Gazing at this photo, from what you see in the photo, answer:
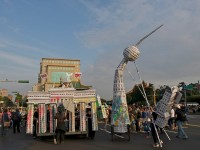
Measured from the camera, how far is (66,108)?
15.1m

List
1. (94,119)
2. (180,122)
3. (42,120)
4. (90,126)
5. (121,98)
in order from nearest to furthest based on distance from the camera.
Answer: (121,98) < (42,120) < (94,119) < (90,126) < (180,122)

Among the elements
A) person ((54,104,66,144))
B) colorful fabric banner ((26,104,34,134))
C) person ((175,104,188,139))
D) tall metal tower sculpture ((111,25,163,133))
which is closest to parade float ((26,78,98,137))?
colorful fabric banner ((26,104,34,134))

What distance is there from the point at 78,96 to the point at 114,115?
8.57 feet

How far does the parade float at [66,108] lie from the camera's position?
14805 mm

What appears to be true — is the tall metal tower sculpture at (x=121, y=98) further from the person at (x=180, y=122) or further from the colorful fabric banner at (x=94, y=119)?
the person at (x=180, y=122)

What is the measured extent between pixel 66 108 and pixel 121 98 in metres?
2.80

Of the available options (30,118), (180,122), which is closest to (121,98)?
(180,122)

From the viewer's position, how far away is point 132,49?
14023 millimetres

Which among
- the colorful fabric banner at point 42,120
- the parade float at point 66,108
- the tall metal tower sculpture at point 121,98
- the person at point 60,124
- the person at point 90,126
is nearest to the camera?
the person at point 60,124

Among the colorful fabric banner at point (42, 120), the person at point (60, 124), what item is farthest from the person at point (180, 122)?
the colorful fabric banner at point (42, 120)

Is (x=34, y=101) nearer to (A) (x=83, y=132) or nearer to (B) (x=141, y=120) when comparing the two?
(A) (x=83, y=132)

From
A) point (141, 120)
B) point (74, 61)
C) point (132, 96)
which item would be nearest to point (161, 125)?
point (141, 120)

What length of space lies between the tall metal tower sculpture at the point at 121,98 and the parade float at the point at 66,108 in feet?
4.31

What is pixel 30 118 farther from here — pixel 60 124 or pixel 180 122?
pixel 180 122
